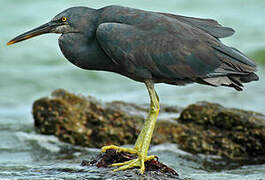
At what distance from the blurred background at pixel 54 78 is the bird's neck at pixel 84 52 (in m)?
1.49

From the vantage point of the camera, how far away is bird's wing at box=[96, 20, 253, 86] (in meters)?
5.66

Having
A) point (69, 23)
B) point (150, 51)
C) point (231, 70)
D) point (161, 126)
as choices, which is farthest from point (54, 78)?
point (231, 70)

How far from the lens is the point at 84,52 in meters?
5.83

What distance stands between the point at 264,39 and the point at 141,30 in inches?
475

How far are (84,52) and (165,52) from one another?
1002 millimetres

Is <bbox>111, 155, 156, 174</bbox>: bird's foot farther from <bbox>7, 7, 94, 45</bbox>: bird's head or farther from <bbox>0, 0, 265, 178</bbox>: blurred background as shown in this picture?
<bbox>7, 7, 94, 45</bbox>: bird's head

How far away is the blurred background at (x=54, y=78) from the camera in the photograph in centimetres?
844

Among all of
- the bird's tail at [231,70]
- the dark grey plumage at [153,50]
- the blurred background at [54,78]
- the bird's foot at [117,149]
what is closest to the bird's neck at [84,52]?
the dark grey plumage at [153,50]

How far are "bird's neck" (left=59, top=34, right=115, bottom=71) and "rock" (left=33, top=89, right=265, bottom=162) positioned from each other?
2245 mm

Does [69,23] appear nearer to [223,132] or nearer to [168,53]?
[168,53]

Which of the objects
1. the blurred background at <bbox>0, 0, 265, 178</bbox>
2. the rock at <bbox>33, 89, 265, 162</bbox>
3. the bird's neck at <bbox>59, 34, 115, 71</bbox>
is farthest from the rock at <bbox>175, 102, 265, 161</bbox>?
the bird's neck at <bbox>59, 34, 115, 71</bbox>

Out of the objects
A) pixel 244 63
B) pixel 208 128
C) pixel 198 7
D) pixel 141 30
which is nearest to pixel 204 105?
pixel 208 128

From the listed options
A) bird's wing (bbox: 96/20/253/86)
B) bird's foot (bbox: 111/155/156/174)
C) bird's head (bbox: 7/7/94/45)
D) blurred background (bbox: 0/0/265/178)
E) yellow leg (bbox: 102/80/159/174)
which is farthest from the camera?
blurred background (bbox: 0/0/265/178)

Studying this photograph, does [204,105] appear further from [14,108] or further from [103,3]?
[103,3]
